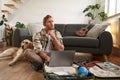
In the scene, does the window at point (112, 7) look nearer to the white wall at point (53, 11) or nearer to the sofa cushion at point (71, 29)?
the white wall at point (53, 11)

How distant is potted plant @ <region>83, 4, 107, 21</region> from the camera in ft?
19.2

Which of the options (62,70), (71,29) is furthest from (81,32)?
(62,70)

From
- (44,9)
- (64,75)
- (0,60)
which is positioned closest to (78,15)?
(44,9)

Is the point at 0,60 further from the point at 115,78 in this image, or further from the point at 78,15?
the point at 78,15

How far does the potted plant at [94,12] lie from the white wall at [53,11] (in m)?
0.27

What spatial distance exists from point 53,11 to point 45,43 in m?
3.81

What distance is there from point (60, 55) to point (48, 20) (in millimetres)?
925

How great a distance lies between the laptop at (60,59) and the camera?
2018 millimetres

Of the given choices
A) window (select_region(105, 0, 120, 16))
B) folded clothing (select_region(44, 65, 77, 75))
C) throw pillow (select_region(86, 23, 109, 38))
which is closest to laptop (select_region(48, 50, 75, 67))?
folded clothing (select_region(44, 65, 77, 75))

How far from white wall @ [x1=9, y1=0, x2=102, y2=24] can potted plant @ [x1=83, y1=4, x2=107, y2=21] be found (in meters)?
0.27

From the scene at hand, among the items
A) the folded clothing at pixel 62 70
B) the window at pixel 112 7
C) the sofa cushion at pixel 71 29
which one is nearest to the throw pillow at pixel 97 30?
the sofa cushion at pixel 71 29

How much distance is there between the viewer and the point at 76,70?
1.82 m

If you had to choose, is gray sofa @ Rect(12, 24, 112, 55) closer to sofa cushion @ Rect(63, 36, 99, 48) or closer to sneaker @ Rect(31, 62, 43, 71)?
sofa cushion @ Rect(63, 36, 99, 48)

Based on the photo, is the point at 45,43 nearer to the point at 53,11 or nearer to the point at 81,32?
the point at 81,32
